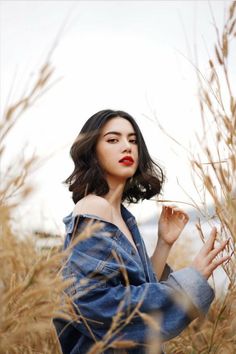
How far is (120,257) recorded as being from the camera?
3.17 ft

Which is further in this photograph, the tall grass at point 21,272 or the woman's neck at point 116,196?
the woman's neck at point 116,196

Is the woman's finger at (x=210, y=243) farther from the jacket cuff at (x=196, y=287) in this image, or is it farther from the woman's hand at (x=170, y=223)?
the woman's hand at (x=170, y=223)

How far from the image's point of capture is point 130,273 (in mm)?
1266

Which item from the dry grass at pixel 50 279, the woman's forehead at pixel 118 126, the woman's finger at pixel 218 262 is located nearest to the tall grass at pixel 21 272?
the dry grass at pixel 50 279

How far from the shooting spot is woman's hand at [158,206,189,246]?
1.58m

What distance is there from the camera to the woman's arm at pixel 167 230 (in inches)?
62.2

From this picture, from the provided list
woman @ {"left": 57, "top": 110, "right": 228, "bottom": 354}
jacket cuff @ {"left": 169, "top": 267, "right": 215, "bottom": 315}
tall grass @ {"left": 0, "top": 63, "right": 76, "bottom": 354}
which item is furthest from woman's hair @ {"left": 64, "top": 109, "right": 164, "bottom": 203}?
tall grass @ {"left": 0, "top": 63, "right": 76, "bottom": 354}

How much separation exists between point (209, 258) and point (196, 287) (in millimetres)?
76

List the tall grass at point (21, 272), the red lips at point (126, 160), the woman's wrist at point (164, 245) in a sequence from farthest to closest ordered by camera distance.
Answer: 1. the woman's wrist at point (164, 245)
2. the red lips at point (126, 160)
3. the tall grass at point (21, 272)

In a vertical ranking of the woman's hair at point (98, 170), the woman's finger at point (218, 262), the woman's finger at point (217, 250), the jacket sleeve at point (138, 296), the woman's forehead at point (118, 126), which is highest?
the woman's forehead at point (118, 126)

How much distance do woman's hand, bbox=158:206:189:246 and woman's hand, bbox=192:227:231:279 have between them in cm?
35

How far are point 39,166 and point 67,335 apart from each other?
72cm

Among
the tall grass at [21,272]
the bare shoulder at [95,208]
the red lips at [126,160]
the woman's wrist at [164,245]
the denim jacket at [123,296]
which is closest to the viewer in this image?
the tall grass at [21,272]

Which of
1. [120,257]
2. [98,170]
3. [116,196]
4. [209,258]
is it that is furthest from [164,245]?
[120,257]
